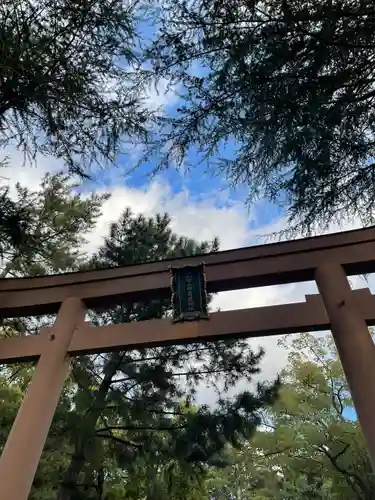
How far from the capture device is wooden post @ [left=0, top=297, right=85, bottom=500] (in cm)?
204

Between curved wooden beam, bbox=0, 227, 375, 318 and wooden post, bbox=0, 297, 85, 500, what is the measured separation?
0.74 ft

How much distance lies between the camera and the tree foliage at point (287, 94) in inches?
114

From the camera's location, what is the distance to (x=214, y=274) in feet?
9.38

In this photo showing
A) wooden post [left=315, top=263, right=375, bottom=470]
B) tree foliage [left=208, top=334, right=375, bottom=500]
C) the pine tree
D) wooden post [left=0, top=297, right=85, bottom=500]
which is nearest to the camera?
wooden post [left=315, top=263, right=375, bottom=470]

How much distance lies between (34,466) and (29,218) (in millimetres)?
2006

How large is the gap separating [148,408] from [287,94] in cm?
347

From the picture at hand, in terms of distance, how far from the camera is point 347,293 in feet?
7.98

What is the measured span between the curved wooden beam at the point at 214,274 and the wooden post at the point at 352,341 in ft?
0.48

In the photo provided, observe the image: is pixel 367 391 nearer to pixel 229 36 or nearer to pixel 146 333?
pixel 146 333

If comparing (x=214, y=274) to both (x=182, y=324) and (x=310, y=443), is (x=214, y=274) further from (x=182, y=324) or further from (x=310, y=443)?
(x=310, y=443)

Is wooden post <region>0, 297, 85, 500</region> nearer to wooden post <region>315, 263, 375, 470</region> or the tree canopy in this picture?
the tree canopy

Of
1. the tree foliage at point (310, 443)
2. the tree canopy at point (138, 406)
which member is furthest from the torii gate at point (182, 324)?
the tree foliage at point (310, 443)

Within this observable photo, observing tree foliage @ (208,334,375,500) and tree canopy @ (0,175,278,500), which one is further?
tree foliage @ (208,334,375,500)

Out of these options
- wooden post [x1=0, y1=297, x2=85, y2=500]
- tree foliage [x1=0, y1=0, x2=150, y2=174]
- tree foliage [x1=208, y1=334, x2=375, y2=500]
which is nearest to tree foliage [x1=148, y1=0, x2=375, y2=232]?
tree foliage [x1=0, y1=0, x2=150, y2=174]
